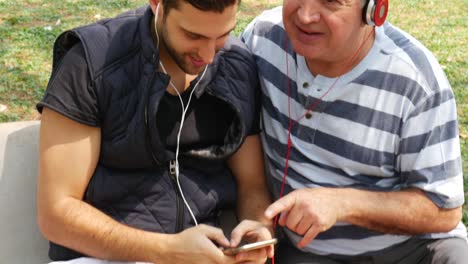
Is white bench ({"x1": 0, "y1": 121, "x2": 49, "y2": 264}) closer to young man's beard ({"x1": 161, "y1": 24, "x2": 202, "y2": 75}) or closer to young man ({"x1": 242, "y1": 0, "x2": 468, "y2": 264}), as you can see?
young man's beard ({"x1": 161, "y1": 24, "x2": 202, "y2": 75})

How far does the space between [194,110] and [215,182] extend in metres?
0.31

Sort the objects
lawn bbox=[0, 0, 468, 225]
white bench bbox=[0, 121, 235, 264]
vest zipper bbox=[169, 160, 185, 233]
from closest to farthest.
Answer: vest zipper bbox=[169, 160, 185, 233] → white bench bbox=[0, 121, 235, 264] → lawn bbox=[0, 0, 468, 225]

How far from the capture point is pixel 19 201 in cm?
270

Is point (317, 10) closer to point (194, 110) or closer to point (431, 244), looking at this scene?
point (194, 110)

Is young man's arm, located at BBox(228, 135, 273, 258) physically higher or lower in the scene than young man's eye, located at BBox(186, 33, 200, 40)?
lower

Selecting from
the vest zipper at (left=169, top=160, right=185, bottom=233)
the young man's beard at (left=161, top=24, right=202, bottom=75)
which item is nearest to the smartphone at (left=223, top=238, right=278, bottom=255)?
the vest zipper at (left=169, top=160, right=185, bottom=233)

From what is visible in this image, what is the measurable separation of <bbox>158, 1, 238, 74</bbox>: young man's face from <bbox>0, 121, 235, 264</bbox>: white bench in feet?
2.56

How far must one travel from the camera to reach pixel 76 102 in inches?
87.8

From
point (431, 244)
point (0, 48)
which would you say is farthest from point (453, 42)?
point (431, 244)

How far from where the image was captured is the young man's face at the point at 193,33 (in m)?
2.27

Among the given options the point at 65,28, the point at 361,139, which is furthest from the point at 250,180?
the point at 65,28

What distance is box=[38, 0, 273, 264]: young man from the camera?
7.45 ft

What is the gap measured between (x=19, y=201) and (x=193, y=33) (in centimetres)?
101

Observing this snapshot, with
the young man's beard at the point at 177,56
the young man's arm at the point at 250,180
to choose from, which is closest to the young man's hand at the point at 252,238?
the young man's arm at the point at 250,180
